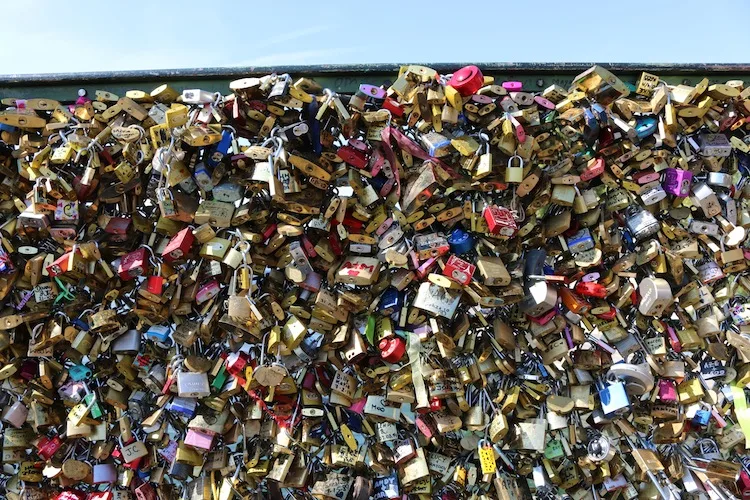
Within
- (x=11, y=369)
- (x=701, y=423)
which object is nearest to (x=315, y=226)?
(x=11, y=369)

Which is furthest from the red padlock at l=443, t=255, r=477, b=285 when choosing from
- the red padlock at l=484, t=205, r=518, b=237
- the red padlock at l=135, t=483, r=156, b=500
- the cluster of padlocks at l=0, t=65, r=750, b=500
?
the red padlock at l=135, t=483, r=156, b=500

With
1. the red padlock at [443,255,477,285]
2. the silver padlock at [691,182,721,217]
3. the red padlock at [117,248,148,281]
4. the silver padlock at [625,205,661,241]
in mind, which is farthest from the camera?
the silver padlock at [691,182,721,217]

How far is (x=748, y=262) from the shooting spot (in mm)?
3240

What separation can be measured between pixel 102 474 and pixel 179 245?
48.7 inches

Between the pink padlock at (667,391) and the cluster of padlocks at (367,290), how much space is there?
10mm

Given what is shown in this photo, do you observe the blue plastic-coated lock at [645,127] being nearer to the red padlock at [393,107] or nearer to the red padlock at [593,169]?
the red padlock at [593,169]

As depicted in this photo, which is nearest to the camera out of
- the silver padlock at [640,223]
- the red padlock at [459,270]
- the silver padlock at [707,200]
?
the red padlock at [459,270]

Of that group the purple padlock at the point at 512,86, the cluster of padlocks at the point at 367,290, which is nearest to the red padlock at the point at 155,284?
the cluster of padlocks at the point at 367,290

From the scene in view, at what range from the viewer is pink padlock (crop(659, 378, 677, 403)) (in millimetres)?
3102

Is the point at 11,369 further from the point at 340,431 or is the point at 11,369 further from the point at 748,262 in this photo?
the point at 748,262

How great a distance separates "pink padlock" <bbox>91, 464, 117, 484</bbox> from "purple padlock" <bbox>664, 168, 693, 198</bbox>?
3.15 meters

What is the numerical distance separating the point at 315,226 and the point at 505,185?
93 centimetres

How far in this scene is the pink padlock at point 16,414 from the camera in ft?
10.1

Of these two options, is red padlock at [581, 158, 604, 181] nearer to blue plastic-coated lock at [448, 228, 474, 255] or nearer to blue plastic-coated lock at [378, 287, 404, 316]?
blue plastic-coated lock at [448, 228, 474, 255]
